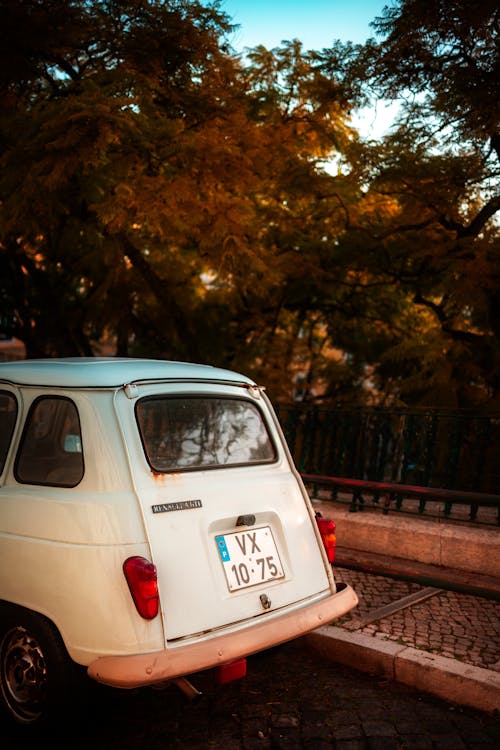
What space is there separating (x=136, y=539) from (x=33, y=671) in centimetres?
92

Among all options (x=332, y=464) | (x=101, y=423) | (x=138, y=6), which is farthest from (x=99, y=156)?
(x=101, y=423)

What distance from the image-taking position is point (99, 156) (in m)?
8.69

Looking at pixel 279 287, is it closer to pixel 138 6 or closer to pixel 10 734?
pixel 138 6

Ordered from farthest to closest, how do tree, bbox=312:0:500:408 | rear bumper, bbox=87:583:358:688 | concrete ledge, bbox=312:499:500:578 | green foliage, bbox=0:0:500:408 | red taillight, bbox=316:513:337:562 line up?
green foliage, bbox=0:0:500:408 < tree, bbox=312:0:500:408 < concrete ledge, bbox=312:499:500:578 < red taillight, bbox=316:513:337:562 < rear bumper, bbox=87:583:358:688

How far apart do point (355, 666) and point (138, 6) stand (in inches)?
340

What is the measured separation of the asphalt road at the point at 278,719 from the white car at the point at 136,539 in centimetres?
36

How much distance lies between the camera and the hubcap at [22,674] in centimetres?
359

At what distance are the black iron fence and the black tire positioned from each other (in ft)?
14.6

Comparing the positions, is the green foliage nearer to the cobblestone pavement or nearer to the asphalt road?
the cobblestone pavement

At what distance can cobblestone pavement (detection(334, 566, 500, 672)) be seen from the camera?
4.60m

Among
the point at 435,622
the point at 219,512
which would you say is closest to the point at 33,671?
the point at 219,512

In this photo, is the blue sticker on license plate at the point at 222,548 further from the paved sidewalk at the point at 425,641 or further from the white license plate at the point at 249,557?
the paved sidewalk at the point at 425,641

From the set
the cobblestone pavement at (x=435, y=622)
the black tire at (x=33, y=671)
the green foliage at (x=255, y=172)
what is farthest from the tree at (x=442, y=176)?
the black tire at (x=33, y=671)

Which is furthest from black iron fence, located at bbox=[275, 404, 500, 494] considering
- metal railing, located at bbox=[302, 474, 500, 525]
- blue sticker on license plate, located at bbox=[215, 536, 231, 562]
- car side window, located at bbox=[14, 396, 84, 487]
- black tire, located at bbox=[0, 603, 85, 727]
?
black tire, located at bbox=[0, 603, 85, 727]
